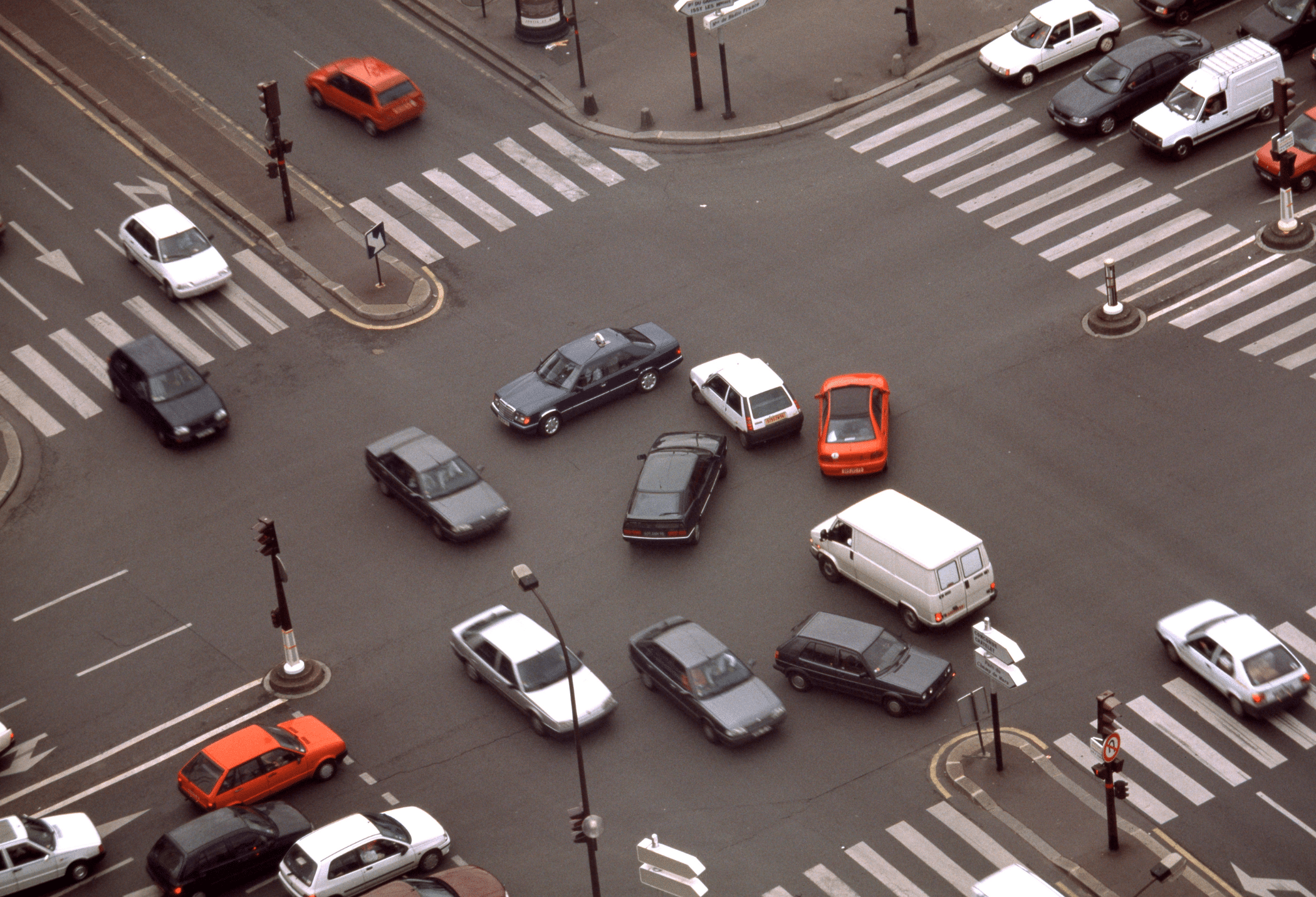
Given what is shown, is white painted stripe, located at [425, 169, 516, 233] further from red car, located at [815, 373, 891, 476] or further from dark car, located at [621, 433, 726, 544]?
red car, located at [815, 373, 891, 476]

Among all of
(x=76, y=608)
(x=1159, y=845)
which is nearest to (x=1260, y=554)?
(x=1159, y=845)

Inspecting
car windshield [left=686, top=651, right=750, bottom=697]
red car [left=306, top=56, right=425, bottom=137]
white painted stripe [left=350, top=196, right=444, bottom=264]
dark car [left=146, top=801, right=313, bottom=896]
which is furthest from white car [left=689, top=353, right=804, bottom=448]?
red car [left=306, top=56, right=425, bottom=137]

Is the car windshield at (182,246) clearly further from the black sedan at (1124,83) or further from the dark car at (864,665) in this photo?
the black sedan at (1124,83)

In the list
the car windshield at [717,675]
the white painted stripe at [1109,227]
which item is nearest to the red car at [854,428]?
the car windshield at [717,675]

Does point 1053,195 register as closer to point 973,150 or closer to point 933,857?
point 973,150

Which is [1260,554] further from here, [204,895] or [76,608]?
[76,608]

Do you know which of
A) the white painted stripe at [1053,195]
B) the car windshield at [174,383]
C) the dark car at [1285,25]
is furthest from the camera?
the dark car at [1285,25]

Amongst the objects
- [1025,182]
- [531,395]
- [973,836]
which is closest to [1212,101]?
[1025,182]
